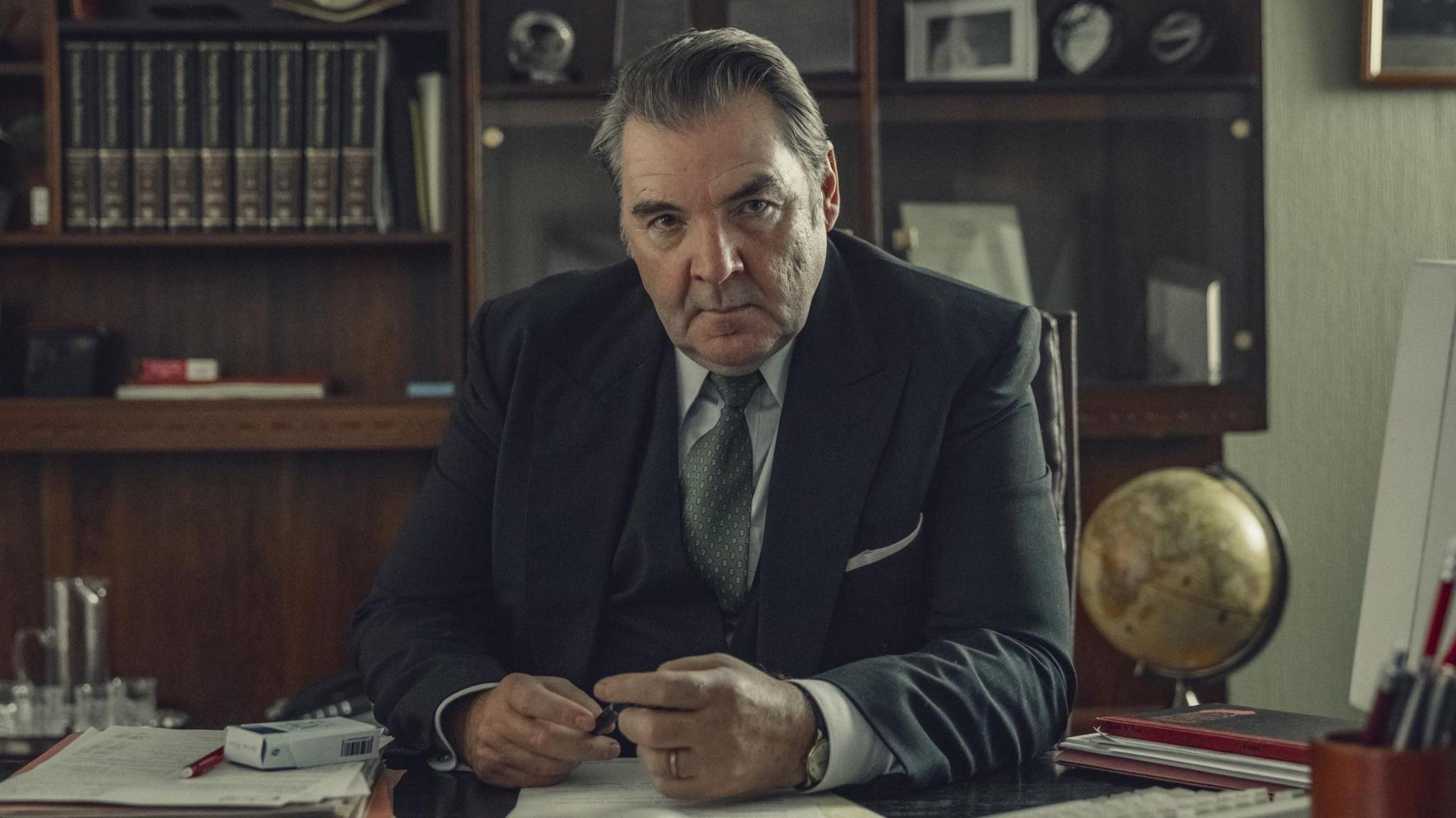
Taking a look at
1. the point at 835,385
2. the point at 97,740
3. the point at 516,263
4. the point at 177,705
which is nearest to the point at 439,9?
the point at 516,263

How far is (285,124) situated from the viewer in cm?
292

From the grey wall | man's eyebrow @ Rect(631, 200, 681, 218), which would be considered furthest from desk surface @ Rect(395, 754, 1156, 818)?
the grey wall

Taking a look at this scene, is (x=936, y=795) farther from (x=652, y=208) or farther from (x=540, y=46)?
(x=540, y=46)

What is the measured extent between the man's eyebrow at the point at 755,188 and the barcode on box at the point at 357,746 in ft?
1.99

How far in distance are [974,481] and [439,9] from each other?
2074 mm

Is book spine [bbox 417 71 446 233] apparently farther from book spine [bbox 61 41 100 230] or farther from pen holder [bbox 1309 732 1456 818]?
pen holder [bbox 1309 732 1456 818]

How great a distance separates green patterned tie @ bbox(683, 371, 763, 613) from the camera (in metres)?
1.46

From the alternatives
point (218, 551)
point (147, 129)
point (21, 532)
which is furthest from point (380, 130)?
point (21, 532)

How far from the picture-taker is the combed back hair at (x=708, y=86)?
56.2 inches

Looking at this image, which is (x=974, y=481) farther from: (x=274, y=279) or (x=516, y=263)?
(x=274, y=279)

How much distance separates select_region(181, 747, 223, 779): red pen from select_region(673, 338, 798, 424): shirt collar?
0.59 meters

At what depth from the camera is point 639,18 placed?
2951 millimetres

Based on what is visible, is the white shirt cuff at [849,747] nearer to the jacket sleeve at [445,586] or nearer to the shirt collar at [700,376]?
the jacket sleeve at [445,586]

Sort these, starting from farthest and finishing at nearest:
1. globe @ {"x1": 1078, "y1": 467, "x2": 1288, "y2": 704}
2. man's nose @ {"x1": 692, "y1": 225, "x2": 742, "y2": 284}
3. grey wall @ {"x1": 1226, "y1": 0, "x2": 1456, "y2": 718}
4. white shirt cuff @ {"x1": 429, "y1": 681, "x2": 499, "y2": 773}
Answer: grey wall @ {"x1": 1226, "y1": 0, "x2": 1456, "y2": 718} → globe @ {"x1": 1078, "y1": 467, "x2": 1288, "y2": 704} → man's nose @ {"x1": 692, "y1": 225, "x2": 742, "y2": 284} → white shirt cuff @ {"x1": 429, "y1": 681, "x2": 499, "y2": 773}
